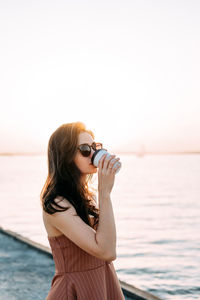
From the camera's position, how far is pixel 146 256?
12.1 meters

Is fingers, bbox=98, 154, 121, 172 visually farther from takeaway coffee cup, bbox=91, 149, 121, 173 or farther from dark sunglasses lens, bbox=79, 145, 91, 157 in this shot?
dark sunglasses lens, bbox=79, 145, 91, 157

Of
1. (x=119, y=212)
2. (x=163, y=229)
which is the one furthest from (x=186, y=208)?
(x=163, y=229)

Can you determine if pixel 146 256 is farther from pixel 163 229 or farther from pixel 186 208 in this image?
pixel 186 208

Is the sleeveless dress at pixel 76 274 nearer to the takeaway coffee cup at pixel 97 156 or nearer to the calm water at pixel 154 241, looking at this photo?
the takeaway coffee cup at pixel 97 156

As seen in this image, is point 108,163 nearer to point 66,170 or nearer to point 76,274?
point 66,170

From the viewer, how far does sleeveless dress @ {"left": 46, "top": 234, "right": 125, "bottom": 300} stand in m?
2.14

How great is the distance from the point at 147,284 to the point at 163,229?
8.94m

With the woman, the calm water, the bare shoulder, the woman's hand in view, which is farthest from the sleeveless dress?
the calm water

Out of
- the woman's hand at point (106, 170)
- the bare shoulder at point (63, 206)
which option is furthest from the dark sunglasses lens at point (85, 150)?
the bare shoulder at point (63, 206)

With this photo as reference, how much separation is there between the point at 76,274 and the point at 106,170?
0.62 metres

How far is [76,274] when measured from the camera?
215 centimetres

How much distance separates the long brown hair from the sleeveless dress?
0.61ft

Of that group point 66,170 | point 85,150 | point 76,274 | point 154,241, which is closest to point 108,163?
point 85,150

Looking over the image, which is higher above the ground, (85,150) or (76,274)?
(85,150)
